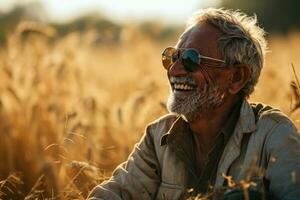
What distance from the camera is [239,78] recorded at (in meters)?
4.38

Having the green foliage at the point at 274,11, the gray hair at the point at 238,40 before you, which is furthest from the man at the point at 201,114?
the green foliage at the point at 274,11

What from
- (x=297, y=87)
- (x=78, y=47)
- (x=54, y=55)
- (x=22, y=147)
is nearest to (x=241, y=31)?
(x=297, y=87)

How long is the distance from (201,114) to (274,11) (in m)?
33.4

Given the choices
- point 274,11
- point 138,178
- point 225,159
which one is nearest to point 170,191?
point 138,178

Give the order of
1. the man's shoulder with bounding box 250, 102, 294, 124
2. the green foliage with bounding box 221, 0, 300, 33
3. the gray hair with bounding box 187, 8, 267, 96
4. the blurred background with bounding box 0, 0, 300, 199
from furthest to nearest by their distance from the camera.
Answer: the green foliage with bounding box 221, 0, 300, 33 < the blurred background with bounding box 0, 0, 300, 199 < the gray hair with bounding box 187, 8, 267, 96 < the man's shoulder with bounding box 250, 102, 294, 124

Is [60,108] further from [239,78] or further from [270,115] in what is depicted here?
[270,115]

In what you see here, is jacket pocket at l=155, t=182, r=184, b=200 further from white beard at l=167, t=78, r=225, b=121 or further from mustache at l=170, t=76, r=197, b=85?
mustache at l=170, t=76, r=197, b=85

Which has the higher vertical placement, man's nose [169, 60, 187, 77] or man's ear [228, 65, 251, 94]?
man's nose [169, 60, 187, 77]

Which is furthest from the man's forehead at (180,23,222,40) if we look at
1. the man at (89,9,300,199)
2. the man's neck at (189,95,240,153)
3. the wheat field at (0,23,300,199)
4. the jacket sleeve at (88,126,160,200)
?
the wheat field at (0,23,300,199)

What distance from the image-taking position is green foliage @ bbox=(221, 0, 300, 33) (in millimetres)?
35656

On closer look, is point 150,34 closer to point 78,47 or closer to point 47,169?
point 78,47

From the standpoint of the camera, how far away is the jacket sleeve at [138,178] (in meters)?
4.38

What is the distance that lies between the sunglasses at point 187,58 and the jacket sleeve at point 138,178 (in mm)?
482

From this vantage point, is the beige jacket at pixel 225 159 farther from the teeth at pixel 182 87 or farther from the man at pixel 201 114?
the teeth at pixel 182 87
